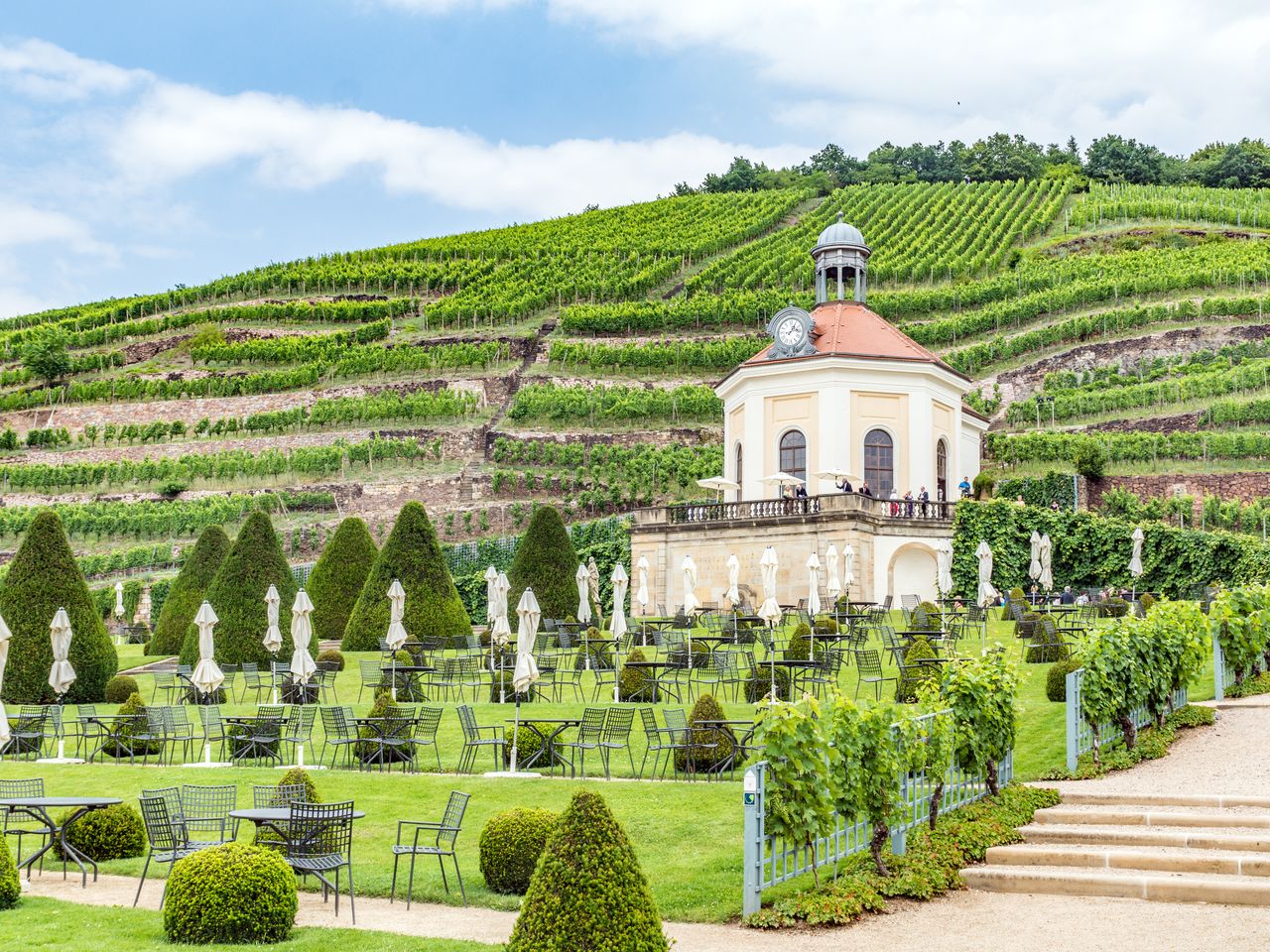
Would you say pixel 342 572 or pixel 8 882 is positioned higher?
pixel 342 572

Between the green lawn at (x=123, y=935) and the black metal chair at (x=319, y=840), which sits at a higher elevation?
the black metal chair at (x=319, y=840)

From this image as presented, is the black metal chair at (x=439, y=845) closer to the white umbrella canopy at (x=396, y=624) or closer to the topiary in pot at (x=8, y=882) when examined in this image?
the topiary in pot at (x=8, y=882)

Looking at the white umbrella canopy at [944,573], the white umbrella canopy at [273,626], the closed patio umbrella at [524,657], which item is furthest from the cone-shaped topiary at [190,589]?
the white umbrella canopy at [944,573]

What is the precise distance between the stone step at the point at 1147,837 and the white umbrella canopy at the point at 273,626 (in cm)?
1450

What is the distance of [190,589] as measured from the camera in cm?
2881

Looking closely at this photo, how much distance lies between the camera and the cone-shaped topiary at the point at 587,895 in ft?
24.8

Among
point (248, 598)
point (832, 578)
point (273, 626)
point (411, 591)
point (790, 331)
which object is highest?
point (790, 331)

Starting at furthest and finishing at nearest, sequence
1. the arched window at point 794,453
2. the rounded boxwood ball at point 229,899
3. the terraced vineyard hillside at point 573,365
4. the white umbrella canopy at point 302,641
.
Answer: the terraced vineyard hillside at point 573,365 → the arched window at point 794,453 → the white umbrella canopy at point 302,641 → the rounded boxwood ball at point 229,899

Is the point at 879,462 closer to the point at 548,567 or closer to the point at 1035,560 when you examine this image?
the point at 1035,560

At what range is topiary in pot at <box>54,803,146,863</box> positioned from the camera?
1248 centimetres

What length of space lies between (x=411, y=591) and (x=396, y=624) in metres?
4.45

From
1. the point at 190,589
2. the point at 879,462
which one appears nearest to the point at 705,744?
the point at 190,589

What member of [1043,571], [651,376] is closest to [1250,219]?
[651,376]

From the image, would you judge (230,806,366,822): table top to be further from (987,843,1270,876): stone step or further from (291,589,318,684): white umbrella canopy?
(291,589,318,684): white umbrella canopy
